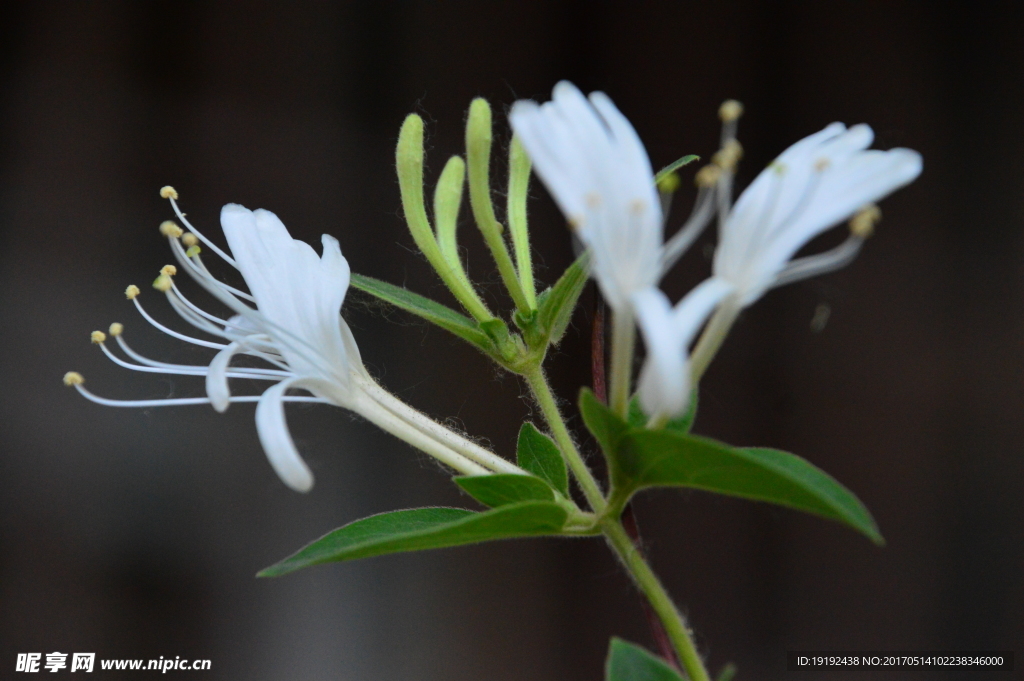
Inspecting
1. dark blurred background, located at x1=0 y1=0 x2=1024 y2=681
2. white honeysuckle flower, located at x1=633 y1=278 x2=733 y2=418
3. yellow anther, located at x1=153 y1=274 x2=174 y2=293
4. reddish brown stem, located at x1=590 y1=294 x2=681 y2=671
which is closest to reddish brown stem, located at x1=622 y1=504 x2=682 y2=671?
reddish brown stem, located at x1=590 y1=294 x2=681 y2=671

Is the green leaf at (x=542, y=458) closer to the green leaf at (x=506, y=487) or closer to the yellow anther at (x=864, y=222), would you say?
the green leaf at (x=506, y=487)

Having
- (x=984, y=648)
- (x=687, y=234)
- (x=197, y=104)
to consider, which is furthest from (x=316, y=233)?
(x=984, y=648)

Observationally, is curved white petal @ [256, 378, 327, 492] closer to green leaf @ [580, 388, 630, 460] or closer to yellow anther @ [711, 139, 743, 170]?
green leaf @ [580, 388, 630, 460]

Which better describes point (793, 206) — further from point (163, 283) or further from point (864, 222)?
point (163, 283)

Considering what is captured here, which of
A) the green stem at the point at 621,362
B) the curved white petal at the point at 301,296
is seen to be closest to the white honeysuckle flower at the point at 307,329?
the curved white petal at the point at 301,296

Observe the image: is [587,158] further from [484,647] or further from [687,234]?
[484,647]
